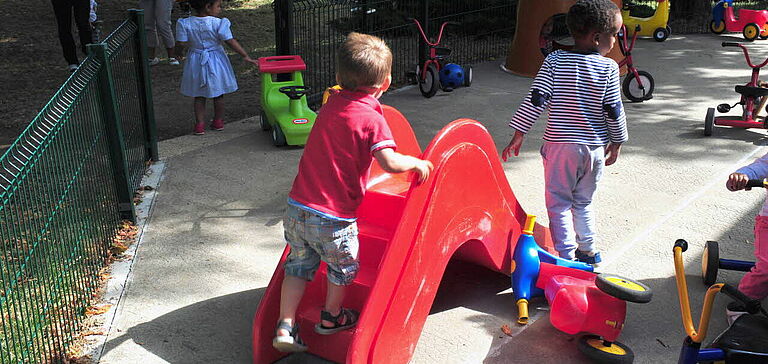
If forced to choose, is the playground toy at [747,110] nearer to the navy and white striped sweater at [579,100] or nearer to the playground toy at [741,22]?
the navy and white striped sweater at [579,100]

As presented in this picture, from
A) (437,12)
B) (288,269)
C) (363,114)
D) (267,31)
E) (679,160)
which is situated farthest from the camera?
(267,31)

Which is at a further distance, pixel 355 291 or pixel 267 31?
pixel 267 31

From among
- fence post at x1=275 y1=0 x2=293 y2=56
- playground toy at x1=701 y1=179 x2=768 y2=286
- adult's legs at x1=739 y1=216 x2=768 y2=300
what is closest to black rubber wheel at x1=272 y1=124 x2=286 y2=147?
fence post at x1=275 y1=0 x2=293 y2=56

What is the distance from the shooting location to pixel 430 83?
332 inches

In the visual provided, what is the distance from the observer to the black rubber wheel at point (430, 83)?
8.38m

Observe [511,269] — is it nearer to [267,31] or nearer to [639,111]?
[639,111]

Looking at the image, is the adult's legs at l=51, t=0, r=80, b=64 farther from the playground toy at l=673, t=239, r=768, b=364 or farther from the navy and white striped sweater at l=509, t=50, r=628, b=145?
the playground toy at l=673, t=239, r=768, b=364

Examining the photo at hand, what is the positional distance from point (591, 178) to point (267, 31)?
403 inches

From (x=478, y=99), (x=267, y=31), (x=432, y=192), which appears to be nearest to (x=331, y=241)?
(x=432, y=192)

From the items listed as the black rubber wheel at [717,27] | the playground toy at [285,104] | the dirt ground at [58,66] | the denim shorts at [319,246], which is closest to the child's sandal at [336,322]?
the denim shorts at [319,246]

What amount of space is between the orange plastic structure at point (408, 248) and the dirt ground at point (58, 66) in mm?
4433

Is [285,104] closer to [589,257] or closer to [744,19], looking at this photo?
[589,257]

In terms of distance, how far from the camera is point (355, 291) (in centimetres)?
357

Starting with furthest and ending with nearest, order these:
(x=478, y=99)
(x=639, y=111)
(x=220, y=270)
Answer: (x=478, y=99) < (x=639, y=111) < (x=220, y=270)
